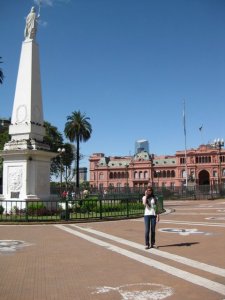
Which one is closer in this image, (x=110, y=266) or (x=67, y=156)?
(x=110, y=266)

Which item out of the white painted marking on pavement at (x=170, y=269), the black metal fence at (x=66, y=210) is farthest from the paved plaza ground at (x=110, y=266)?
the black metal fence at (x=66, y=210)

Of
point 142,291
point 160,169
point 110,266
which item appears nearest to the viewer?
point 142,291

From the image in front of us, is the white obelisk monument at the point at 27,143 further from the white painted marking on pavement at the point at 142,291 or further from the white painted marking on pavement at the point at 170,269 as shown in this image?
the white painted marking on pavement at the point at 142,291

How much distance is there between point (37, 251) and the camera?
10383 millimetres

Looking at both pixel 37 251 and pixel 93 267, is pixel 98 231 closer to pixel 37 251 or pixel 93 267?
pixel 37 251

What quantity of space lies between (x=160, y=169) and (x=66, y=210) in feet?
389

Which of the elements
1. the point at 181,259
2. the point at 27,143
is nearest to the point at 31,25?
the point at 27,143

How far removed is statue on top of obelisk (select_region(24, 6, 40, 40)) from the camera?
2364 centimetres

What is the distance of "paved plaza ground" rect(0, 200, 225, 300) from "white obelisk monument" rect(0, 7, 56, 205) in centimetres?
752

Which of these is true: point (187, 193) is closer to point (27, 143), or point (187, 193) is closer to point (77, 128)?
point (77, 128)

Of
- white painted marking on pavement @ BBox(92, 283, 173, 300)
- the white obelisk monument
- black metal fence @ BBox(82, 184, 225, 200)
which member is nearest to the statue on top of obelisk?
the white obelisk monument

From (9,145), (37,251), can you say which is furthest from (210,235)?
(9,145)

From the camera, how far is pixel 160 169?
136 meters

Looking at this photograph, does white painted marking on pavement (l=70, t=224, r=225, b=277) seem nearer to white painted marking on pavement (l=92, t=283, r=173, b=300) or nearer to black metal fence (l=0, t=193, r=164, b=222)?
white painted marking on pavement (l=92, t=283, r=173, b=300)
